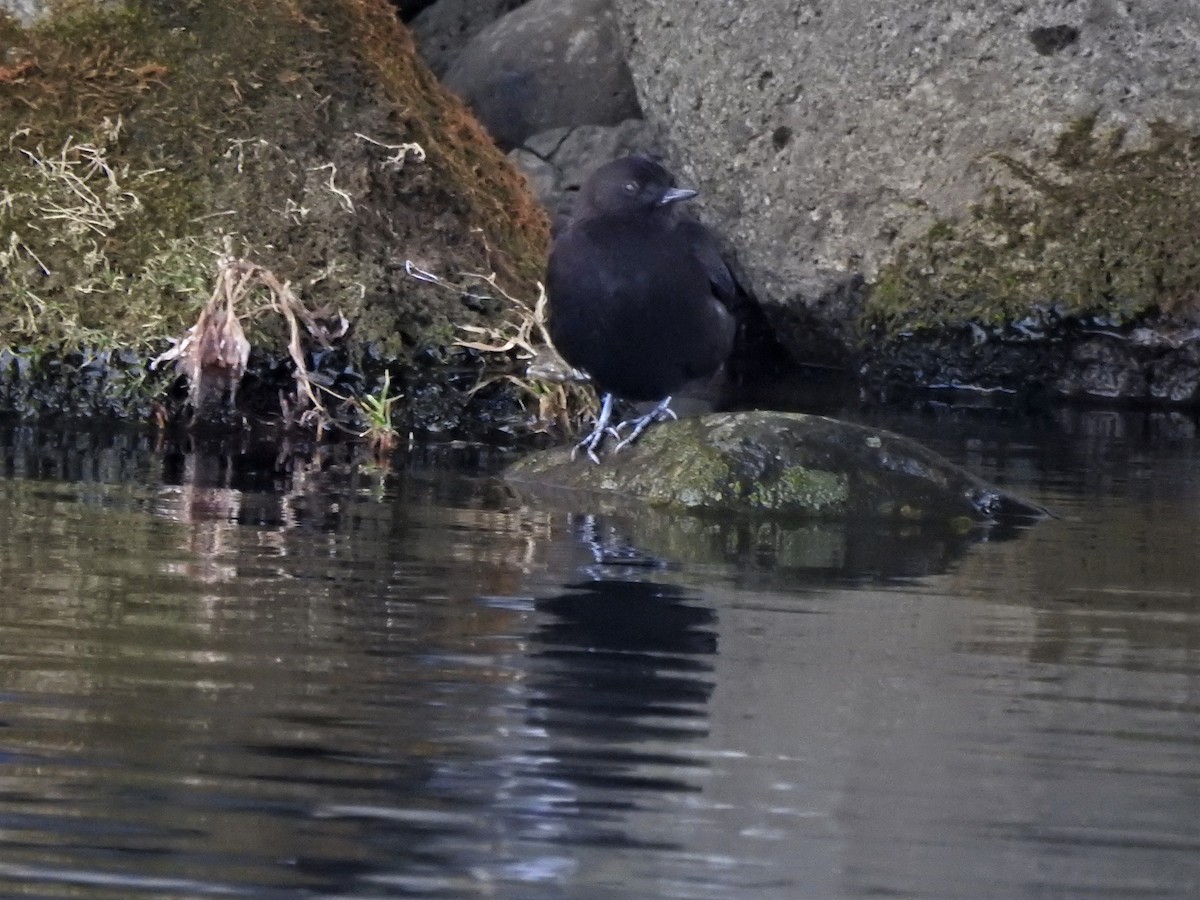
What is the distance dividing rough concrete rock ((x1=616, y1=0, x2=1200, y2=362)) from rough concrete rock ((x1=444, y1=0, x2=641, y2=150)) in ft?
2.81

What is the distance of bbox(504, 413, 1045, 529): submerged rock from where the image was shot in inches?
250

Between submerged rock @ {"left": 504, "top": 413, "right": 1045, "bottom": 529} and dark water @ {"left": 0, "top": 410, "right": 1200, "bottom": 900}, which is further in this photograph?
submerged rock @ {"left": 504, "top": 413, "right": 1045, "bottom": 529}

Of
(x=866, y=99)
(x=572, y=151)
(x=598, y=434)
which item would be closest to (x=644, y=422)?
(x=598, y=434)

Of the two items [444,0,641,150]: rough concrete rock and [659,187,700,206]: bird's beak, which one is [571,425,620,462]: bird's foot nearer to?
[659,187,700,206]: bird's beak


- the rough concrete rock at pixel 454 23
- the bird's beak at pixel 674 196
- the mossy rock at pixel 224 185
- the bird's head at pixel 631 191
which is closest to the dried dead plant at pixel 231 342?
the mossy rock at pixel 224 185

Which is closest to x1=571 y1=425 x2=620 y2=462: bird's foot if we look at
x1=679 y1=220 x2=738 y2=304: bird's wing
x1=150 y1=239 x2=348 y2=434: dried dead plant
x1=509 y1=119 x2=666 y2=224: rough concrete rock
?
x1=679 y1=220 x2=738 y2=304: bird's wing

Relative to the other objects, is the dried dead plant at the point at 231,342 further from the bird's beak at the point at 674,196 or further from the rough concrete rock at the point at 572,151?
the rough concrete rock at the point at 572,151

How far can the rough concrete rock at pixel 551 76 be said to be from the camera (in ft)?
41.1

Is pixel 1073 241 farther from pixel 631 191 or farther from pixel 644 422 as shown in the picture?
pixel 631 191

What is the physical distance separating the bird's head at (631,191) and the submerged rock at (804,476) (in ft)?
2.48

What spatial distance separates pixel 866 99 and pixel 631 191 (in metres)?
4.66

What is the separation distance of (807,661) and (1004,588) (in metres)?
1.14

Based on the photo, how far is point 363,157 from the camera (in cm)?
903

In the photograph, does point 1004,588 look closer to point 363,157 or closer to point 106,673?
point 106,673
